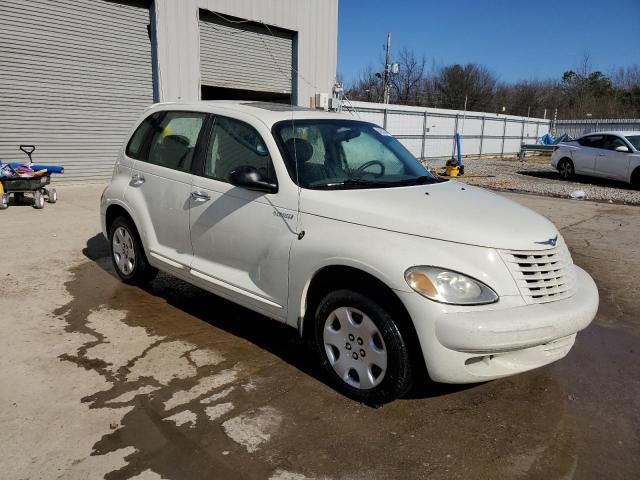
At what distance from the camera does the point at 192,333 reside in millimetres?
4254

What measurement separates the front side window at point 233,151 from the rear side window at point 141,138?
1054 mm

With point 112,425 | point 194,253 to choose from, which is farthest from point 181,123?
point 112,425

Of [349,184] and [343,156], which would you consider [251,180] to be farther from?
[343,156]

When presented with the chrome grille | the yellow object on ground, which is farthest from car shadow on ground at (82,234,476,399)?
the yellow object on ground

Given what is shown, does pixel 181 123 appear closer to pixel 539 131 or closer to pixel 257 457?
pixel 257 457

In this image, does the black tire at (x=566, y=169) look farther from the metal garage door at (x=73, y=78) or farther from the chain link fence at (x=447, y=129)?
the metal garage door at (x=73, y=78)

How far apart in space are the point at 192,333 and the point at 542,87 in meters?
66.6

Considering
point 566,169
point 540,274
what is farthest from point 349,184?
point 566,169

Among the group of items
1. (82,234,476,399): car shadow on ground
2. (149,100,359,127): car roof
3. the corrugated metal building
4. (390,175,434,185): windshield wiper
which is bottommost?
(82,234,476,399): car shadow on ground

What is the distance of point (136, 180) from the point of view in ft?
16.1

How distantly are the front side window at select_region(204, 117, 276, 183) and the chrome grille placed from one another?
65.9 inches

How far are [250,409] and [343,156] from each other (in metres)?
1.94

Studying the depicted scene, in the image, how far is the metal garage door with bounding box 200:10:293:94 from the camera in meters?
14.1

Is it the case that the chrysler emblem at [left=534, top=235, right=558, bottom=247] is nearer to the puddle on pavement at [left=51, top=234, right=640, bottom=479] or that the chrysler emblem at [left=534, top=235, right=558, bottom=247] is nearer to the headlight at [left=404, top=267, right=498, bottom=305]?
the headlight at [left=404, top=267, right=498, bottom=305]
